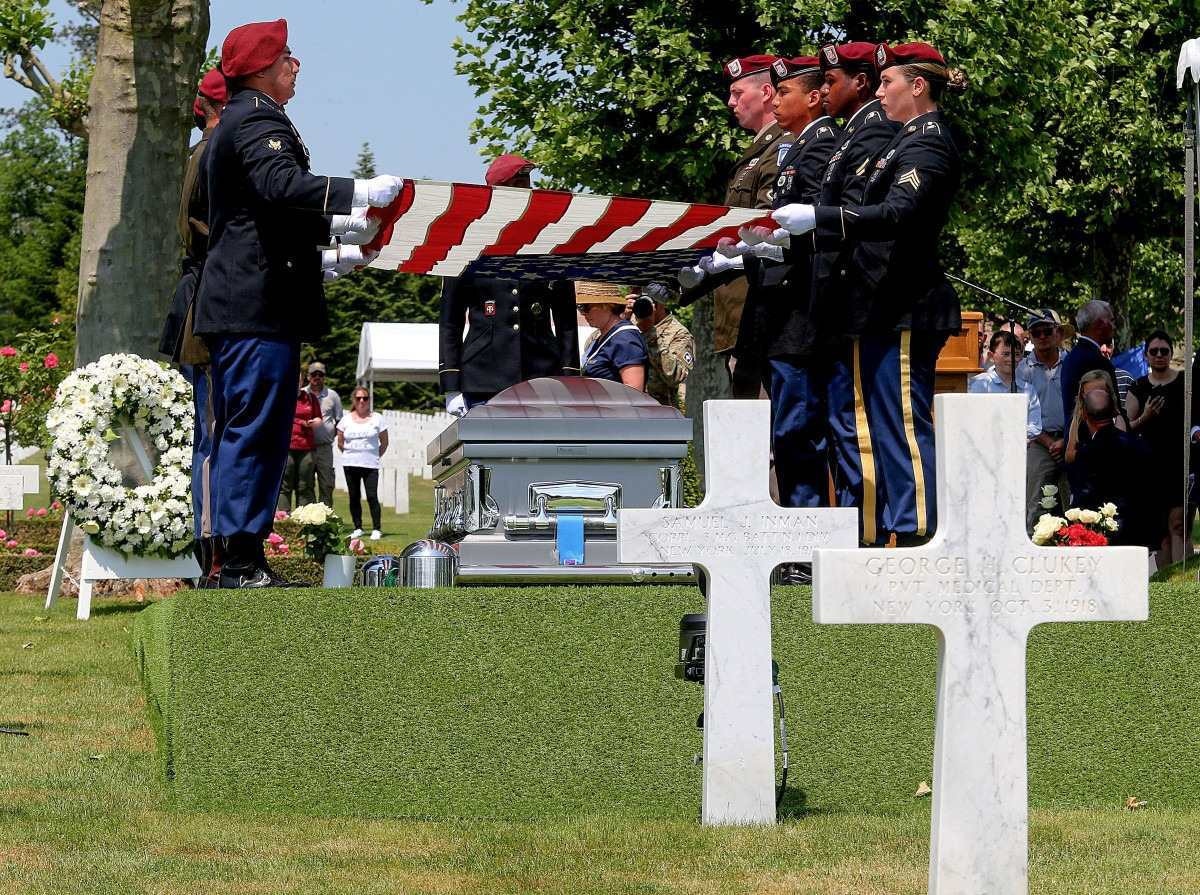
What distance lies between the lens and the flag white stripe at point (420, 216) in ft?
21.9

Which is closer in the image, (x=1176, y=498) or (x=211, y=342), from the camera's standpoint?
(x=211, y=342)

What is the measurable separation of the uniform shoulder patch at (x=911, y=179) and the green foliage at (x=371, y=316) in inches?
2356

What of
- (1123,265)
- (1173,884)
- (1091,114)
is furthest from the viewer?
(1123,265)

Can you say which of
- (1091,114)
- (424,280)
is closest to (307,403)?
(1091,114)

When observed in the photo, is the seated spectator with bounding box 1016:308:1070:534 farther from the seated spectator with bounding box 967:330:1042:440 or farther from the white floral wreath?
the white floral wreath

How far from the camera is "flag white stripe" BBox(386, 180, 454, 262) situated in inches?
262

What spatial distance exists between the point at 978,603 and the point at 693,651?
1354mm

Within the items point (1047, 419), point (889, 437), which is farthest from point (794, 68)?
point (1047, 419)

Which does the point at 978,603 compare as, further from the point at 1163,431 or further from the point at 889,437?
the point at 1163,431

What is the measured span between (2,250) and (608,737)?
71.0 metres

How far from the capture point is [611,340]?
9914mm

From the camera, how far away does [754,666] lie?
16.2 feet

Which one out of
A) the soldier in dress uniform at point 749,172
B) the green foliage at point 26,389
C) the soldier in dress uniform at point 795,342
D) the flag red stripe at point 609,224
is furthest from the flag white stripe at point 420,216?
the green foliage at point 26,389

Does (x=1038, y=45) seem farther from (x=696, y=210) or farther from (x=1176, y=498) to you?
(x=696, y=210)
